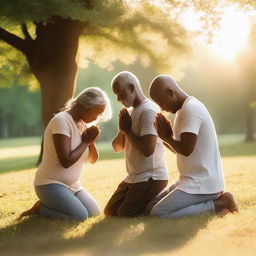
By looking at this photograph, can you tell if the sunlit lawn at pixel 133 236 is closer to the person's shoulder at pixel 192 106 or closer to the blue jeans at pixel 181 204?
the blue jeans at pixel 181 204

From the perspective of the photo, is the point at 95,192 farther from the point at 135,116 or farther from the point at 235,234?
the point at 235,234

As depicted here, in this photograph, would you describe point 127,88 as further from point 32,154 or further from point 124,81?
point 32,154

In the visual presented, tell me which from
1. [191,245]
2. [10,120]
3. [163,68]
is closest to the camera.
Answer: [191,245]

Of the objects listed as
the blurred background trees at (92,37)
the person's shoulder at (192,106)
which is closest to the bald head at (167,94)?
the person's shoulder at (192,106)

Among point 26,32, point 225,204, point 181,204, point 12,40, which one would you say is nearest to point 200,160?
point 181,204

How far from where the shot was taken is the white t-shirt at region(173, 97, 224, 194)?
22.3ft

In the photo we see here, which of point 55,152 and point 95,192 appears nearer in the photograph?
point 55,152

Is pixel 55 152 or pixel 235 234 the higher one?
pixel 55 152

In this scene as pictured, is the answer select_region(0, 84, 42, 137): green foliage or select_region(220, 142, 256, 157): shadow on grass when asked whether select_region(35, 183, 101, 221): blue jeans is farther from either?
select_region(0, 84, 42, 137): green foliage

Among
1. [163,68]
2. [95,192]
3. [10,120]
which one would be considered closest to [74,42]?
[163,68]

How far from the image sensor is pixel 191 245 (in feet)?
18.4

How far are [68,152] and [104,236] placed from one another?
1.25m

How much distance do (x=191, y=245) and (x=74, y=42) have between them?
12525 millimetres

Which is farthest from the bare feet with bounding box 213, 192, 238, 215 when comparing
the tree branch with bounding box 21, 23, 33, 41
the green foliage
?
the green foliage
